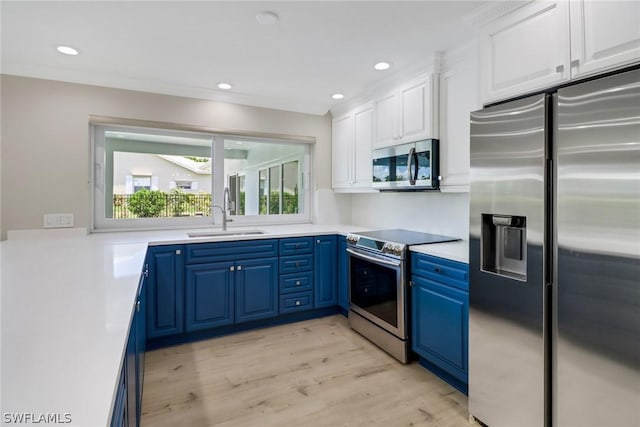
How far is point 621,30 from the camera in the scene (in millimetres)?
1326

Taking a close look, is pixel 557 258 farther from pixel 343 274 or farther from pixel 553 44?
pixel 343 274

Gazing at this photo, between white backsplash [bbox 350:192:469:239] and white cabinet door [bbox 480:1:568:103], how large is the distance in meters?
1.04

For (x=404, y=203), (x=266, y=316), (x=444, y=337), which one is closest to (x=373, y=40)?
(x=404, y=203)

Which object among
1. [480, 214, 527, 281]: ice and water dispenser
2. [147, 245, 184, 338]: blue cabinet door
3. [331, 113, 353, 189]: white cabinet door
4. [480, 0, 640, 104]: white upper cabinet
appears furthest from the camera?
[331, 113, 353, 189]: white cabinet door

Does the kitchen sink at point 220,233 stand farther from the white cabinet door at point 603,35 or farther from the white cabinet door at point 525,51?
the white cabinet door at point 603,35

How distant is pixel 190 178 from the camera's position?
3.52 metres

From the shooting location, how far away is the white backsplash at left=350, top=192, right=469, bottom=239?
2.74m

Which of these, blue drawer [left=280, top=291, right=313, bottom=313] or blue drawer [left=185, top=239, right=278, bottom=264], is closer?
blue drawer [left=185, top=239, right=278, bottom=264]

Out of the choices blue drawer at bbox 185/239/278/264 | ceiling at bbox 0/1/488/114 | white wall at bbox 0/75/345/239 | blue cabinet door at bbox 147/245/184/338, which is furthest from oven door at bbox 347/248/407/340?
white wall at bbox 0/75/345/239

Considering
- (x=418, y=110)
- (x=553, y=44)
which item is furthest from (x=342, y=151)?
(x=553, y=44)

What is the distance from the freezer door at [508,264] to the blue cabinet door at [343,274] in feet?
4.83

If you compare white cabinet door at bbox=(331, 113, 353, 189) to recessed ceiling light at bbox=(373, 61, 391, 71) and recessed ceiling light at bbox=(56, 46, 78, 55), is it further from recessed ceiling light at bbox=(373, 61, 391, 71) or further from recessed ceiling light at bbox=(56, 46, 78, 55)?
recessed ceiling light at bbox=(56, 46, 78, 55)

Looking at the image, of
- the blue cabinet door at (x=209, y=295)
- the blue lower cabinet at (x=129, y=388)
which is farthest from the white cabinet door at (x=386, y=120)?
the blue lower cabinet at (x=129, y=388)
